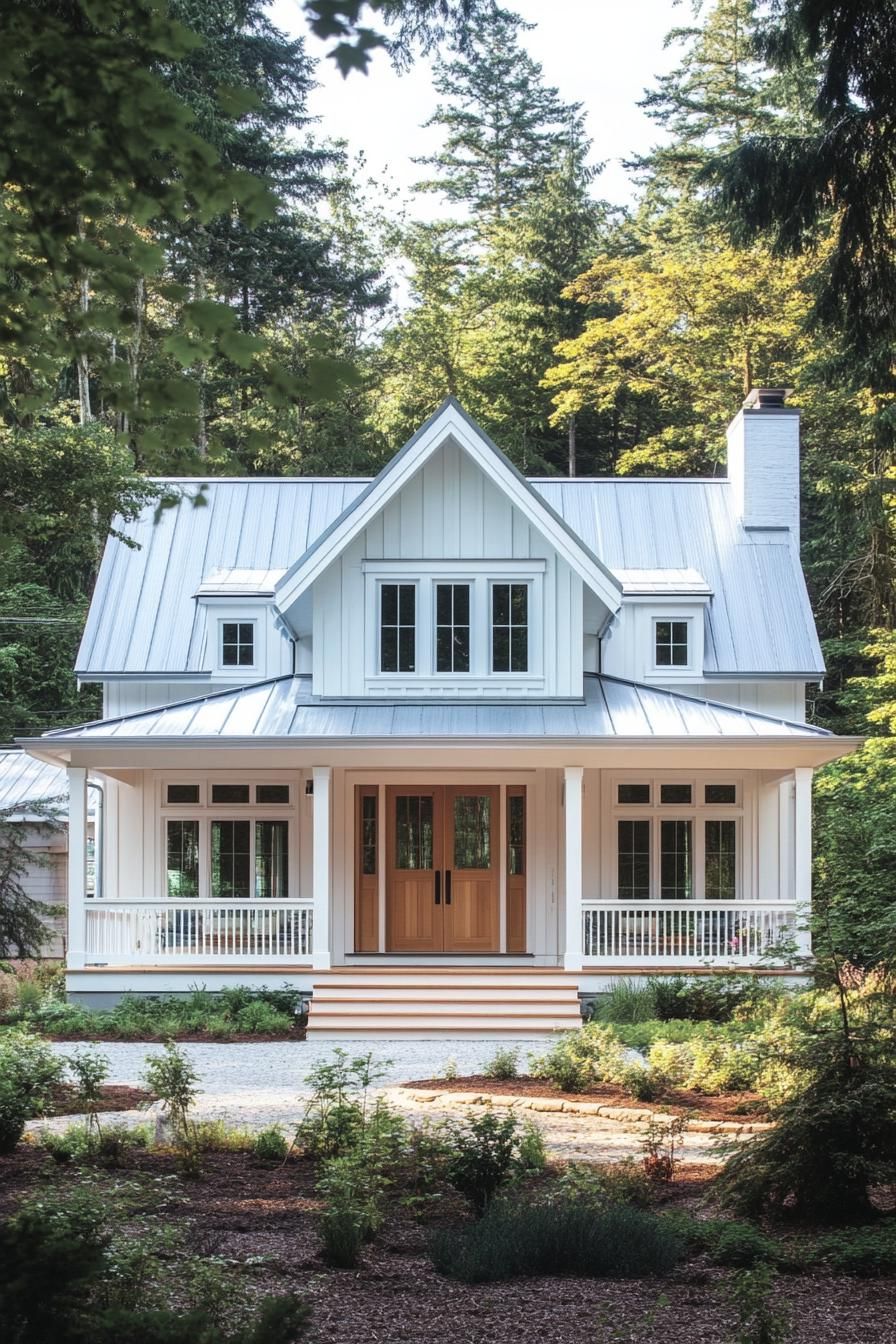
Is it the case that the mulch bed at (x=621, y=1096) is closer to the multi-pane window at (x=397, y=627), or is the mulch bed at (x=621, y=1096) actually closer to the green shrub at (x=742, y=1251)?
the green shrub at (x=742, y=1251)

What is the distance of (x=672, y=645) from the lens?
Result: 2223 centimetres

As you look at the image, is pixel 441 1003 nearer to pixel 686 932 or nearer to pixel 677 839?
pixel 686 932

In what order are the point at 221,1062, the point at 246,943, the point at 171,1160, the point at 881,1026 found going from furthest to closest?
the point at 246,943 → the point at 221,1062 → the point at 171,1160 → the point at 881,1026

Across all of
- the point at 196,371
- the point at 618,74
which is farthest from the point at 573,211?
the point at 196,371

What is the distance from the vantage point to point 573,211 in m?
38.2

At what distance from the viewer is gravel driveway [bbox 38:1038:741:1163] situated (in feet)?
35.4

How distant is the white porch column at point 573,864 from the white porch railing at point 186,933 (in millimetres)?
3109

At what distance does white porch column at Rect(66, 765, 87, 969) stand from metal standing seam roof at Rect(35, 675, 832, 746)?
0.69 m

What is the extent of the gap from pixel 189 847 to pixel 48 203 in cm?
1785

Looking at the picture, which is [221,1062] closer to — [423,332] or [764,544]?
[764,544]

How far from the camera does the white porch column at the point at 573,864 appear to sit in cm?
1819

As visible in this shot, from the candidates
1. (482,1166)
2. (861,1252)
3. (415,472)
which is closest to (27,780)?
(415,472)

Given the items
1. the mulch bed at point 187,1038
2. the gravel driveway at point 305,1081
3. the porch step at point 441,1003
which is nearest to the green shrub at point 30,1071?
the gravel driveway at point 305,1081

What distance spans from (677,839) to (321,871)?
5418 mm
